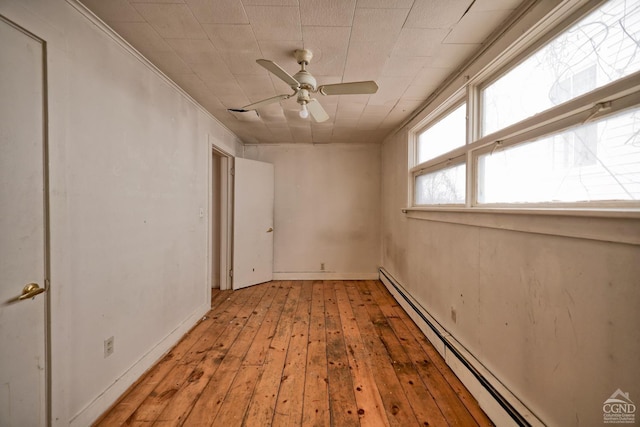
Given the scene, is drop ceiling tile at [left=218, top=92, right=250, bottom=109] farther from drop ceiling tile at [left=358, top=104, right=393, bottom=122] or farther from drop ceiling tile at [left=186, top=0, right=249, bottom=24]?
drop ceiling tile at [left=358, top=104, right=393, bottom=122]

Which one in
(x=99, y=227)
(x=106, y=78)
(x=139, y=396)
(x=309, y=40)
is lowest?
(x=139, y=396)

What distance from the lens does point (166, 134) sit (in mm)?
2051

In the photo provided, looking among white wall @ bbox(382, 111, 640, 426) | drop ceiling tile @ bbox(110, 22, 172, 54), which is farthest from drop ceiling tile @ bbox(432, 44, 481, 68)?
drop ceiling tile @ bbox(110, 22, 172, 54)

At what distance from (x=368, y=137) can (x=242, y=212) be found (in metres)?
2.34

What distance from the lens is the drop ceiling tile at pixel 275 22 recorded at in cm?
130

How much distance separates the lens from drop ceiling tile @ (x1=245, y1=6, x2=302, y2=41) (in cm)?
130

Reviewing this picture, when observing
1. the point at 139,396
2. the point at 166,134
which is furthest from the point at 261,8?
the point at 139,396

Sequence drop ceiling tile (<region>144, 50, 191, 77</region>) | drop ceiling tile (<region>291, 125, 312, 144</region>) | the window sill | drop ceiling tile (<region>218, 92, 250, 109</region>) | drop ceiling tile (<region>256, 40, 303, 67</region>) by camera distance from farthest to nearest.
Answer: drop ceiling tile (<region>291, 125, 312, 144</region>), drop ceiling tile (<region>218, 92, 250, 109</region>), drop ceiling tile (<region>144, 50, 191, 77</region>), drop ceiling tile (<region>256, 40, 303, 67</region>), the window sill

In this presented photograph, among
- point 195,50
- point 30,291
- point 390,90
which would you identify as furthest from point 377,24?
point 30,291

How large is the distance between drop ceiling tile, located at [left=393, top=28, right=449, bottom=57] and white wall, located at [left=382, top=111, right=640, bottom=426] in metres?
1.19

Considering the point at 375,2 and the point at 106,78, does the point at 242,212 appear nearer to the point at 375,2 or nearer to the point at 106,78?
the point at 106,78

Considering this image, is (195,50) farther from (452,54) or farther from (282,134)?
(282,134)

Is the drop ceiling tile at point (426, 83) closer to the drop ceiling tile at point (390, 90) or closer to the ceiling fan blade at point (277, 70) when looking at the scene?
the drop ceiling tile at point (390, 90)

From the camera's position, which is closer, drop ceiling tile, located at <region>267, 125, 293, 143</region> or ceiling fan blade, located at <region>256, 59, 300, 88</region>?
ceiling fan blade, located at <region>256, 59, 300, 88</region>
